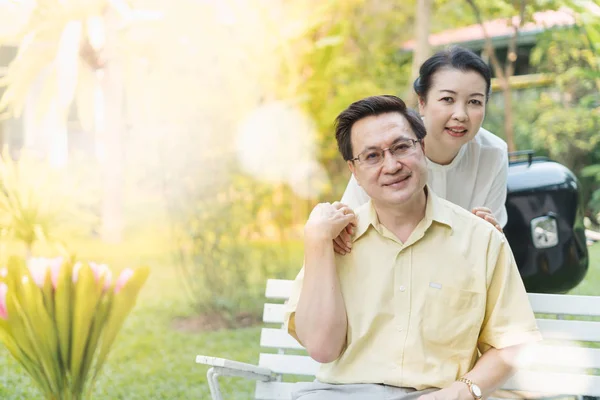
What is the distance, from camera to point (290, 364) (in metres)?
2.82

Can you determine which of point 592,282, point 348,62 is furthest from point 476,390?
point 348,62

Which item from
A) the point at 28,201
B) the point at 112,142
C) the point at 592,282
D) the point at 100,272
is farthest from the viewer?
the point at 112,142

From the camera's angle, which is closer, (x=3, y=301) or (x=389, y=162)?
(x=389, y=162)

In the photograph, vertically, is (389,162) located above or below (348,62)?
below

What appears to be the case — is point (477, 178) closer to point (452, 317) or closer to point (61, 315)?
point (452, 317)

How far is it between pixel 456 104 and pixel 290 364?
1.11 meters

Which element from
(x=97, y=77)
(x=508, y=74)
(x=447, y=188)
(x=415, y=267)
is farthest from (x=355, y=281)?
(x=97, y=77)

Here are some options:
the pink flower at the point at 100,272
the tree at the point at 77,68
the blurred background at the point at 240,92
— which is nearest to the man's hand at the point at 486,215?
the pink flower at the point at 100,272

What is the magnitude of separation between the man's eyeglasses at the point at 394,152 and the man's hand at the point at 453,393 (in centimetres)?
61

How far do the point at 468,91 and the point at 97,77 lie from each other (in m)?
7.35

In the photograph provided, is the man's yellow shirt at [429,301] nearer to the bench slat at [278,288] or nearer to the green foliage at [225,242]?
the bench slat at [278,288]

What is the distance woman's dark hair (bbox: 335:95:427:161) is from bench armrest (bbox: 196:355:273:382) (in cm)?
75

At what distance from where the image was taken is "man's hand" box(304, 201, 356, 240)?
2.11m

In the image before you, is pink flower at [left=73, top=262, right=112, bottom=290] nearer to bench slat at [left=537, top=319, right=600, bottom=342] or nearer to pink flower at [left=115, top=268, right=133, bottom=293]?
pink flower at [left=115, top=268, right=133, bottom=293]
